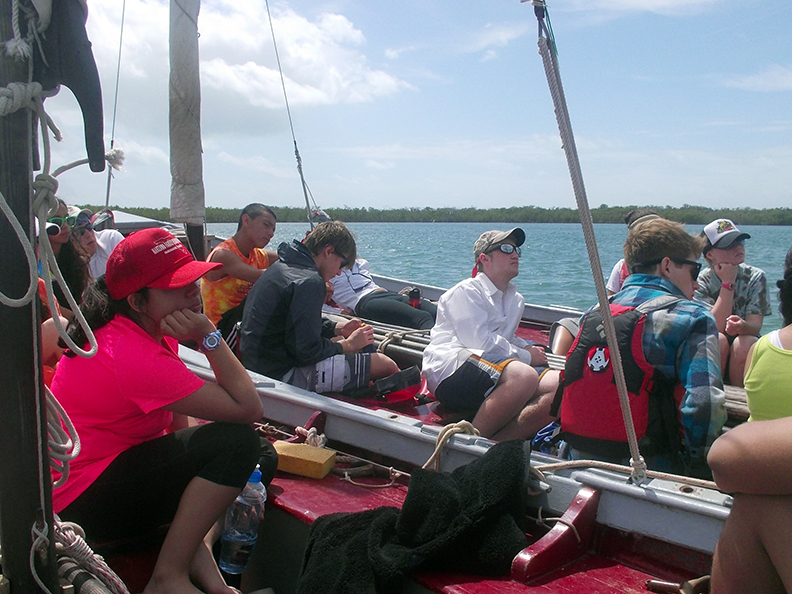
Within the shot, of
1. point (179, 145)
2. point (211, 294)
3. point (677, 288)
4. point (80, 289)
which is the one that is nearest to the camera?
point (677, 288)

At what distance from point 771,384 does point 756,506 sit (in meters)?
0.33

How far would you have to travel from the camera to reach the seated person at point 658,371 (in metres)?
2.19

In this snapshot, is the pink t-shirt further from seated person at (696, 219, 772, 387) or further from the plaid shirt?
seated person at (696, 219, 772, 387)

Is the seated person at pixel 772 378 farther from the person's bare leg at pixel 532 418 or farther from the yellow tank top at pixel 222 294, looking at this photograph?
the yellow tank top at pixel 222 294

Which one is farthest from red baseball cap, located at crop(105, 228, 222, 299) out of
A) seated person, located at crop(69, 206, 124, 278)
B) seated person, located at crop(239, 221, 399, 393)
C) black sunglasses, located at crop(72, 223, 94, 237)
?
black sunglasses, located at crop(72, 223, 94, 237)

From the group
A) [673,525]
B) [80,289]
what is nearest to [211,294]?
[80,289]

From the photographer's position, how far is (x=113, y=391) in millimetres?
1939

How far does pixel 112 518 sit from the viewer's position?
6.55ft

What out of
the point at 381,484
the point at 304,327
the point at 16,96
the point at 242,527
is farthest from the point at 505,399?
the point at 16,96

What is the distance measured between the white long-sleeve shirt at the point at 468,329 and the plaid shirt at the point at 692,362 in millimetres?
966

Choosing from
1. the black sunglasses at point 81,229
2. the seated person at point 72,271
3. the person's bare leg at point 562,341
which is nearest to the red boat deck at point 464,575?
the seated person at point 72,271

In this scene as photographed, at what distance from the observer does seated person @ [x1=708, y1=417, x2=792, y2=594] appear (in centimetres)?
128

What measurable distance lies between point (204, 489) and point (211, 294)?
2.85 metres

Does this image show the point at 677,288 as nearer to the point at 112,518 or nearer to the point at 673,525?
the point at 673,525
